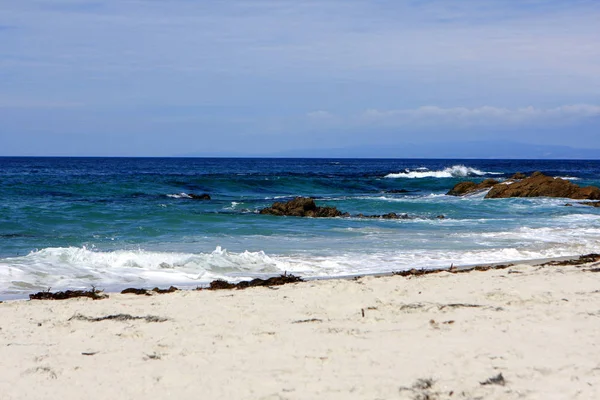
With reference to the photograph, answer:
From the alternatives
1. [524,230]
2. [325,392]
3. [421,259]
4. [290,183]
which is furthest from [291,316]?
[290,183]

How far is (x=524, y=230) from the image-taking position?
16.4 meters

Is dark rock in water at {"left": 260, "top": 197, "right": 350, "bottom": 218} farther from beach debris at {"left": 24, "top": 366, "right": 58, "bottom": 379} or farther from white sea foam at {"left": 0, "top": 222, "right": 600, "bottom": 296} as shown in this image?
beach debris at {"left": 24, "top": 366, "right": 58, "bottom": 379}

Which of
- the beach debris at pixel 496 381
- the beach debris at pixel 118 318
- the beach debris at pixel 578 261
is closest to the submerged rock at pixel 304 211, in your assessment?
the beach debris at pixel 578 261

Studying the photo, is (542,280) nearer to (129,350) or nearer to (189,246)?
(129,350)

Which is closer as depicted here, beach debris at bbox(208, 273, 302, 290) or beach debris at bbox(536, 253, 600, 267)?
beach debris at bbox(208, 273, 302, 290)

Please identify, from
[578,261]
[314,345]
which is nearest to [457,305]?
[314,345]

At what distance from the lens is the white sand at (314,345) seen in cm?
453

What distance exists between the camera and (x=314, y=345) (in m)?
5.47

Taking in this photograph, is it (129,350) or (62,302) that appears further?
(62,302)

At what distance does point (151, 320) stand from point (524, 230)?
11993 millimetres

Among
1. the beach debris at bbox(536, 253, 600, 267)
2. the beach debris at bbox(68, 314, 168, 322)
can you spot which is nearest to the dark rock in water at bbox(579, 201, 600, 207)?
the beach debris at bbox(536, 253, 600, 267)

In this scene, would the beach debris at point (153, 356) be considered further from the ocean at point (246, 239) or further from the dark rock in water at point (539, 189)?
the dark rock in water at point (539, 189)

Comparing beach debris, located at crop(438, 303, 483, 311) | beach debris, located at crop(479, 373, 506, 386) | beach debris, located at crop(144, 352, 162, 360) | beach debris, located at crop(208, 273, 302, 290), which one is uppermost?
beach debris, located at crop(438, 303, 483, 311)

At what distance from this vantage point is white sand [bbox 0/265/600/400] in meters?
4.53
